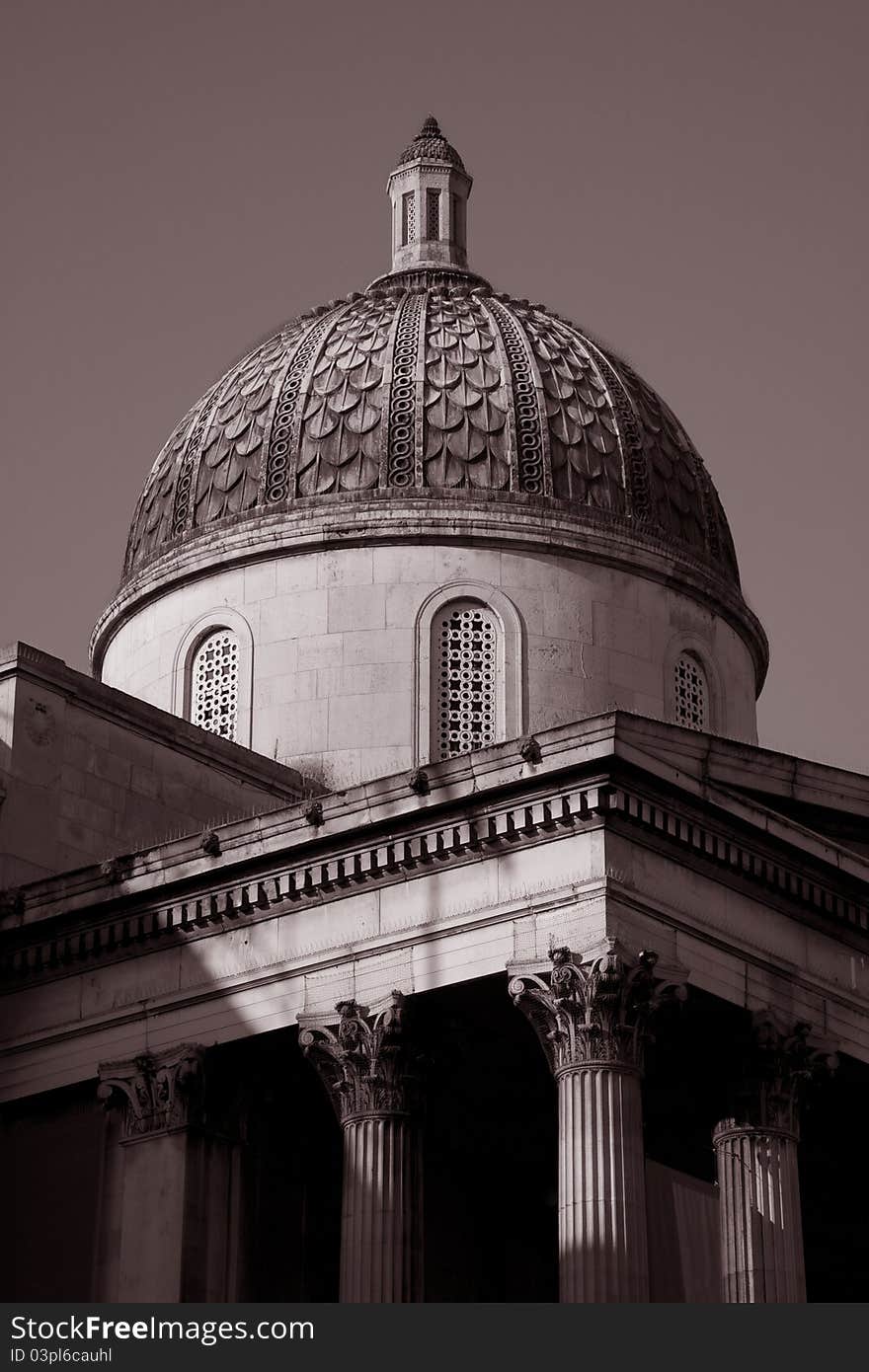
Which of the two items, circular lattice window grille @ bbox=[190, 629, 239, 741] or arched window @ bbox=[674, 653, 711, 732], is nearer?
circular lattice window grille @ bbox=[190, 629, 239, 741]

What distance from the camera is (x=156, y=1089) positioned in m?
36.9

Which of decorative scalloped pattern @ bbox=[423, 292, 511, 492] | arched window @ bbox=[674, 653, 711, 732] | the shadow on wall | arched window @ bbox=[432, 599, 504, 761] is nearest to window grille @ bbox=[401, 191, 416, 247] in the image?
decorative scalloped pattern @ bbox=[423, 292, 511, 492]

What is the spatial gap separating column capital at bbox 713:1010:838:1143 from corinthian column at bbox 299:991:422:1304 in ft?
13.0

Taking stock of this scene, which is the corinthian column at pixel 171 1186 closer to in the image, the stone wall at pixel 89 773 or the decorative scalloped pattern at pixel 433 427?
the stone wall at pixel 89 773

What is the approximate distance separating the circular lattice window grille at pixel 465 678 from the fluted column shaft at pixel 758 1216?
448 inches

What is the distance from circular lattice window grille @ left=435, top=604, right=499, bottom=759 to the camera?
45906mm

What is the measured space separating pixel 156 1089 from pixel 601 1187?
6.78 meters

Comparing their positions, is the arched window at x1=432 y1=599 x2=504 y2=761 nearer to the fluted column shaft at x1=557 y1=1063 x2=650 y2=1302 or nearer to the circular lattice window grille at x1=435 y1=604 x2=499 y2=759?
the circular lattice window grille at x1=435 y1=604 x2=499 y2=759

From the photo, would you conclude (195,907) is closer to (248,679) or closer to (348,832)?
(348,832)

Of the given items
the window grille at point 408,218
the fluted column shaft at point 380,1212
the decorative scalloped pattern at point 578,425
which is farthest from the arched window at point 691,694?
the fluted column shaft at point 380,1212

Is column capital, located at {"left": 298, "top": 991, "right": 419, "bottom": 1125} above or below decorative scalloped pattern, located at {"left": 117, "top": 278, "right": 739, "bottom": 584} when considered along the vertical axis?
below

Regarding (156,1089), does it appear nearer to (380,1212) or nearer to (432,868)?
(380,1212)

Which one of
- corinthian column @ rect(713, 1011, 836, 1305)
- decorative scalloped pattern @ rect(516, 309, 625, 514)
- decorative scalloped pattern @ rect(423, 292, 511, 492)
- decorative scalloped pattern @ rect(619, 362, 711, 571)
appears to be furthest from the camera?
decorative scalloped pattern @ rect(619, 362, 711, 571)

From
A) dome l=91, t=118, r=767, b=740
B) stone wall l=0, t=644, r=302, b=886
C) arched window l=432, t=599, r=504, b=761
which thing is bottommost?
stone wall l=0, t=644, r=302, b=886
